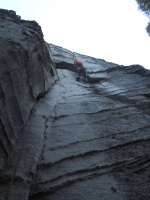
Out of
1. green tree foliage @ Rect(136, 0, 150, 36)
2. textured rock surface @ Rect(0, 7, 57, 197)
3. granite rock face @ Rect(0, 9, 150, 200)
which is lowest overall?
granite rock face @ Rect(0, 9, 150, 200)

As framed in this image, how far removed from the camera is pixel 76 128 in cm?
493

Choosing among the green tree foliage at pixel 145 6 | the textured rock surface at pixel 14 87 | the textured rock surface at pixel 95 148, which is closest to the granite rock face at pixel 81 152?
the textured rock surface at pixel 95 148

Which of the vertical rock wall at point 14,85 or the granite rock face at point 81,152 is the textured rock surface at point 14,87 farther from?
the granite rock face at point 81,152

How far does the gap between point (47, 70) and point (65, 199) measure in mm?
5630

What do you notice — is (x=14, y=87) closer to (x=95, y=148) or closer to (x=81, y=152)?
(x=81, y=152)

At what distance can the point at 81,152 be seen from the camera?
12.9ft

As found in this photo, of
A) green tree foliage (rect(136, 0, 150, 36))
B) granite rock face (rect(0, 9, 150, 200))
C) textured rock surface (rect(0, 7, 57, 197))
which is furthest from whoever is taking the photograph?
green tree foliage (rect(136, 0, 150, 36))

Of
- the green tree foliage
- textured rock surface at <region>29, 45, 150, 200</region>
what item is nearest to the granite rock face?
textured rock surface at <region>29, 45, 150, 200</region>

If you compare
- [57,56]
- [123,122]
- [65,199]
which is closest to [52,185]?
[65,199]

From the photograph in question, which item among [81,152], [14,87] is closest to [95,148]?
[81,152]

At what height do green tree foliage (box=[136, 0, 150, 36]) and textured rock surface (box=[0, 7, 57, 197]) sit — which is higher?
green tree foliage (box=[136, 0, 150, 36])

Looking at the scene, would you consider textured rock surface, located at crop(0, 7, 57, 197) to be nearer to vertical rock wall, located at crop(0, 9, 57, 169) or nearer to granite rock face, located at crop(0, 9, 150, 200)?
vertical rock wall, located at crop(0, 9, 57, 169)

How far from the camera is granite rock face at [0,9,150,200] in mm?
3057

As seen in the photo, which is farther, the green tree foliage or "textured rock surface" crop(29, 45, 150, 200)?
the green tree foliage
